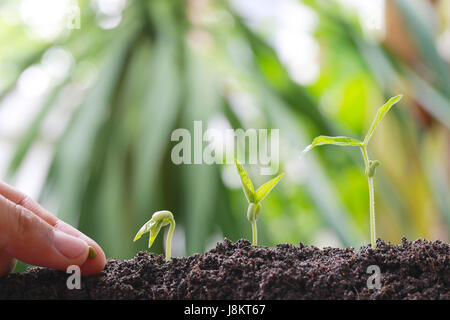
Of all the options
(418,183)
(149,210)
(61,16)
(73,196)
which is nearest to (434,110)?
(418,183)

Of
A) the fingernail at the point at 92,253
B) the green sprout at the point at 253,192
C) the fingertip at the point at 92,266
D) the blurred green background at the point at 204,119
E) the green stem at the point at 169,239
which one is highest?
the blurred green background at the point at 204,119

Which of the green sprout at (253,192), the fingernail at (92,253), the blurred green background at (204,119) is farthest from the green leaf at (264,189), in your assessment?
the blurred green background at (204,119)

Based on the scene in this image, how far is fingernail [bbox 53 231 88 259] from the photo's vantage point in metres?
0.40

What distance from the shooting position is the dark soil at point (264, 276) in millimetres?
349

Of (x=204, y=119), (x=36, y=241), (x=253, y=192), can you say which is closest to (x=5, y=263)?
(x=36, y=241)

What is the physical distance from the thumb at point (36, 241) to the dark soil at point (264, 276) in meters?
0.02

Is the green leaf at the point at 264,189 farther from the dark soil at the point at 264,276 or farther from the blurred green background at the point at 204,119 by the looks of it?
the blurred green background at the point at 204,119

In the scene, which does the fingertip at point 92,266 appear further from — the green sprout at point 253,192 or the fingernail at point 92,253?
the green sprout at point 253,192

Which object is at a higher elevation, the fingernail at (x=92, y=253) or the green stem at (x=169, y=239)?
the green stem at (x=169, y=239)

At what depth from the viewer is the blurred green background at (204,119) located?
0.94 meters

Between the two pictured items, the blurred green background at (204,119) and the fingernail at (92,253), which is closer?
the fingernail at (92,253)

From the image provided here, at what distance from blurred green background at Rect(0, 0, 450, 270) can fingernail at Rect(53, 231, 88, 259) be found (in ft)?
1.37

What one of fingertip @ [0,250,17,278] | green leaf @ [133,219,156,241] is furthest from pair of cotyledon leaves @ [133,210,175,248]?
fingertip @ [0,250,17,278]
